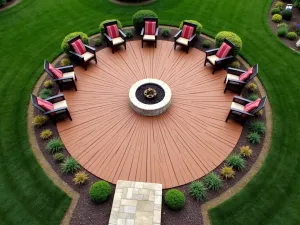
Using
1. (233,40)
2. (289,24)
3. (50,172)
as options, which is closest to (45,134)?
(50,172)

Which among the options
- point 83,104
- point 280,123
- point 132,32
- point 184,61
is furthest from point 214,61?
point 83,104

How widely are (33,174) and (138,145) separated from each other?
4.03 meters

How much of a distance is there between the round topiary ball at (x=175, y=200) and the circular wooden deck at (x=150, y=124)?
2.15ft

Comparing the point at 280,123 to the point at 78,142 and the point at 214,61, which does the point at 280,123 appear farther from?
the point at 78,142

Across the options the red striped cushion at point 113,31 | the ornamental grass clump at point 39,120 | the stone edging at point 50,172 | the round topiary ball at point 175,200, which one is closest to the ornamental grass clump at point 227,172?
the round topiary ball at point 175,200

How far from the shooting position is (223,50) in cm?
1279

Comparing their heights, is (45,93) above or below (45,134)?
above

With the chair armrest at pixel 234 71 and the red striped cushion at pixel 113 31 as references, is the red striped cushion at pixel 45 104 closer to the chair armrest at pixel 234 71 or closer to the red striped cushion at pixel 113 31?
the red striped cushion at pixel 113 31

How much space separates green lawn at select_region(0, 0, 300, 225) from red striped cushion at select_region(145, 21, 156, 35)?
233cm

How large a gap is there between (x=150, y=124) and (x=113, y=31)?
5.96m

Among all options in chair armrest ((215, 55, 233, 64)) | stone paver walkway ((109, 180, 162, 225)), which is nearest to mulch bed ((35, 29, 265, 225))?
stone paver walkway ((109, 180, 162, 225))

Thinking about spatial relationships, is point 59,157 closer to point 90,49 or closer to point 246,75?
point 90,49

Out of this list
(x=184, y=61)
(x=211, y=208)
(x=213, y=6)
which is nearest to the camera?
(x=211, y=208)

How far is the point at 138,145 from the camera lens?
10508 millimetres
